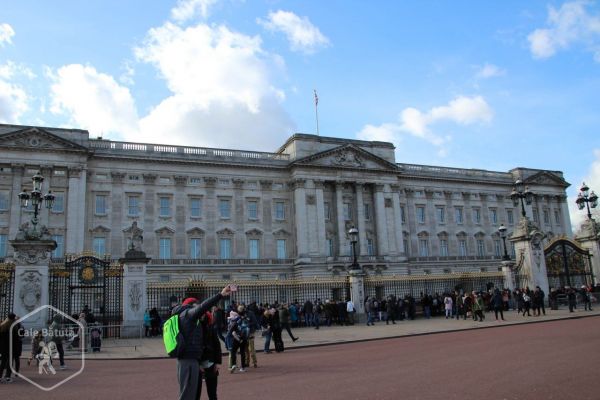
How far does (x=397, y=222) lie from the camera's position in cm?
5884

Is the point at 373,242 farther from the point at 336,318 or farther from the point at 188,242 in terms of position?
the point at 336,318

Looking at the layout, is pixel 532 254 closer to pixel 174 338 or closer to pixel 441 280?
pixel 441 280

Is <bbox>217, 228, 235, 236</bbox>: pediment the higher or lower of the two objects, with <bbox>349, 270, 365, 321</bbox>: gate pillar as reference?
higher

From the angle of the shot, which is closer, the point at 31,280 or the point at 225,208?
the point at 31,280

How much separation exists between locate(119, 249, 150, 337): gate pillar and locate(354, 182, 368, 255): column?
36509mm

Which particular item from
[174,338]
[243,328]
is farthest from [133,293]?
[174,338]

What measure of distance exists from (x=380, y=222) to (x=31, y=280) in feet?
141

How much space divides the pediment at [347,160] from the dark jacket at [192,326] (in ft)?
159

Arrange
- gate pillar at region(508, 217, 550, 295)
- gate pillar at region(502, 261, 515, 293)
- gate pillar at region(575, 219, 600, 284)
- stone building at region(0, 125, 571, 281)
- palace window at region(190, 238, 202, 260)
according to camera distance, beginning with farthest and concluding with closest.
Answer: palace window at region(190, 238, 202, 260)
stone building at region(0, 125, 571, 281)
gate pillar at region(502, 261, 515, 293)
gate pillar at region(575, 219, 600, 284)
gate pillar at region(508, 217, 550, 295)

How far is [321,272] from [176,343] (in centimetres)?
4685

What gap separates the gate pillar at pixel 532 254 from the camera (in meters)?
29.0

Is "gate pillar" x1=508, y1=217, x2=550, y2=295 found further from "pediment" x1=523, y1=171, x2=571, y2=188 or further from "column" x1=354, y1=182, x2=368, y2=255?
"pediment" x1=523, y1=171, x2=571, y2=188

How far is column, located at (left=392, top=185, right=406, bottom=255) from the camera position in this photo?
58281 mm

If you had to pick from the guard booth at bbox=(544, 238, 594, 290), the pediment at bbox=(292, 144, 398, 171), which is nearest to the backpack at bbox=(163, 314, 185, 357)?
the guard booth at bbox=(544, 238, 594, 290)
